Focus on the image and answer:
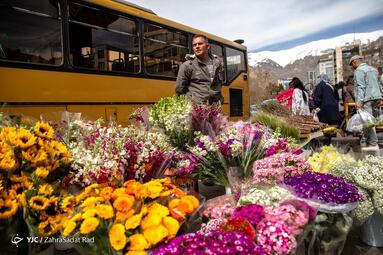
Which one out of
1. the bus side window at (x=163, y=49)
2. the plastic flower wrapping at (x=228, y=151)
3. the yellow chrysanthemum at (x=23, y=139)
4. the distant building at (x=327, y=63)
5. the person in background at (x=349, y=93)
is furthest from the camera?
the distant building at (x=327, y=63)

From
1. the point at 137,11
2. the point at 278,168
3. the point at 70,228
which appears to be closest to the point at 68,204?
the point at 70,228

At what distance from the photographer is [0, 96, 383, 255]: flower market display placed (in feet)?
4.67

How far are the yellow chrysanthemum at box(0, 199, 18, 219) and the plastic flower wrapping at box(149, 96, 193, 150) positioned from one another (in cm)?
135

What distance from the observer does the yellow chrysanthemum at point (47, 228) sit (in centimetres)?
159

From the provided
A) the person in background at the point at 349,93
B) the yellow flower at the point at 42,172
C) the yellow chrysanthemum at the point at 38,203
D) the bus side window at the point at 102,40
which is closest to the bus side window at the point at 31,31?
the bus side window at the point at 102,40

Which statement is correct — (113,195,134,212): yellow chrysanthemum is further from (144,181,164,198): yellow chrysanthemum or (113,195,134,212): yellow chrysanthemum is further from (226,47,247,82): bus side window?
(226,47,247,82): bus side window

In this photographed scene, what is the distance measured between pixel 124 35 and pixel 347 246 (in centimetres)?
584

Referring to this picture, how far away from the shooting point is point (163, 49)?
7.83 m

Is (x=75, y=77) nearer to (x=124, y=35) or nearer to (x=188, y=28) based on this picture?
(x=124, y=35)

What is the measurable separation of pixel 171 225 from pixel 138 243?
0.16 m

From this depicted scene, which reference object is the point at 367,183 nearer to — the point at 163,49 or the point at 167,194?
the point at 167,194

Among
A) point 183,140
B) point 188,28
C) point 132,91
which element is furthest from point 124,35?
point 183,140

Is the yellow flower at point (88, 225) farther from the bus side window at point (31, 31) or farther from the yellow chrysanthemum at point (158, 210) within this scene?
the bus side window at point (31, 31)

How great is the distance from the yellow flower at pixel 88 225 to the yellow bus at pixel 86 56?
3418 millimetres
